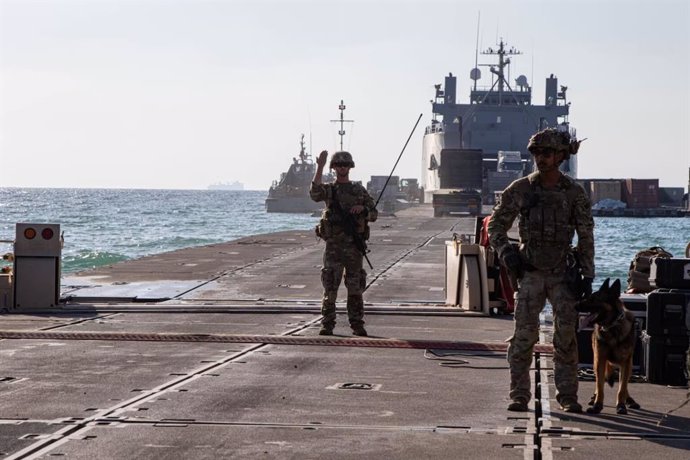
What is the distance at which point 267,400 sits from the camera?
30.9ft

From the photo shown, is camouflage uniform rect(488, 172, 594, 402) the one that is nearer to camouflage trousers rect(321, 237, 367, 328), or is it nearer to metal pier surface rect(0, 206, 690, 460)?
metal pier surface rect(0, 206, 690, 460)

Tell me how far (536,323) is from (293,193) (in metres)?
160

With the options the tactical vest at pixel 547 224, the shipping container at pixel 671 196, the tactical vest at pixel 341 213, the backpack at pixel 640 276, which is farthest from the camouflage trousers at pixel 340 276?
the shipping container at pixel 671 196

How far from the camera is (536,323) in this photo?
9477 millimetres

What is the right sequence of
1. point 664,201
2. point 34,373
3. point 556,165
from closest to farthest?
point 556,165, point 34,373, point 664,201

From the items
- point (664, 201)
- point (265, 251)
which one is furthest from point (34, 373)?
point (664, 201)

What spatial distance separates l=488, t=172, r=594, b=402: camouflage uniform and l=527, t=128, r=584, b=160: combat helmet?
0.22 metres

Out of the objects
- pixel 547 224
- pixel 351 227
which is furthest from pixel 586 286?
pixel 351 227

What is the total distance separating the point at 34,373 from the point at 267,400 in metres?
2.38

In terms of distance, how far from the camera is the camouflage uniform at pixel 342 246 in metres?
14.0

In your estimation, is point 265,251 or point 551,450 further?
point 265,251

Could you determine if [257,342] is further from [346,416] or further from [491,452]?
[491,452]

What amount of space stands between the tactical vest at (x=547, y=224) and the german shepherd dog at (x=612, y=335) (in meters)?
0.38

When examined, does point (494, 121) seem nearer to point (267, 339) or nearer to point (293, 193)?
point (293, 193)
